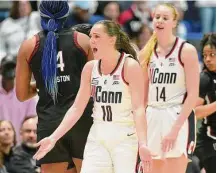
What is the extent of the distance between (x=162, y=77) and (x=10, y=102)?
3440 mm

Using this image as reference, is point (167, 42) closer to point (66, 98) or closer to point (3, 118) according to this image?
point (66, 98)

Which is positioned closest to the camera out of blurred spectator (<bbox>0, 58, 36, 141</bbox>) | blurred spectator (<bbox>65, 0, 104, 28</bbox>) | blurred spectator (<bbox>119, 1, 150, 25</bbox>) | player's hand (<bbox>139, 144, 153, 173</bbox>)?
player's hand (<bbox>139, 144, 153, 173</bbox>)

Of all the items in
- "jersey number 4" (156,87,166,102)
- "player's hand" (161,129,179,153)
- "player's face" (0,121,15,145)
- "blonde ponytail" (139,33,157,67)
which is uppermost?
"blonde ponytail" (139,33,157,67)

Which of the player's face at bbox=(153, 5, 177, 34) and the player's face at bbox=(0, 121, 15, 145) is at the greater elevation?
the player's face at bbox=(153, 5, 177, 34)

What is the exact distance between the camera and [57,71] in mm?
6371

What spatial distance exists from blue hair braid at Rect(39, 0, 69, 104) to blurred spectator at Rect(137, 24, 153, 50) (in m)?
5.54

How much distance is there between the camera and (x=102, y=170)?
5754mm

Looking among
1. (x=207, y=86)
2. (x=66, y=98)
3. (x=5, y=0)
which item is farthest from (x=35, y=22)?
(x=66, y=98)

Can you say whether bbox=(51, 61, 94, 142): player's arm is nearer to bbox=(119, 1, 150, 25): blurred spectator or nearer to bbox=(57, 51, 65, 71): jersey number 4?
bbox=(57, 51, 65, 71): jersey number 4

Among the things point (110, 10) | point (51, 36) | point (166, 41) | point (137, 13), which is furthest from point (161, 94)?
point (137, 13)

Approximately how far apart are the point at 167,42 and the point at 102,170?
138cm

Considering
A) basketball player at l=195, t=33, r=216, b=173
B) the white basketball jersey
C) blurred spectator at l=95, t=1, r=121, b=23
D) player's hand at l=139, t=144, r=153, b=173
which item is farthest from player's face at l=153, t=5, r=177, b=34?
blurred spectator at l=95, t=1, r=121, b=23

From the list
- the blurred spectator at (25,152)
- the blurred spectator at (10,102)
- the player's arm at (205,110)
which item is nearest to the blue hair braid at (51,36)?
the player's arm at (205,110)

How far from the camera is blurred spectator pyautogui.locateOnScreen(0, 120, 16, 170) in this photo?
8.70 meters
